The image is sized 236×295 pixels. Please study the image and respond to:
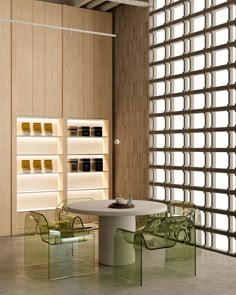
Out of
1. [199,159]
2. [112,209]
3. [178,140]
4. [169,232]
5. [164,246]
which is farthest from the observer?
[178,140]

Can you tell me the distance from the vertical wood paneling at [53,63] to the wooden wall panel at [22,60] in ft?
1.09

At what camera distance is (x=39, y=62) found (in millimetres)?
9289

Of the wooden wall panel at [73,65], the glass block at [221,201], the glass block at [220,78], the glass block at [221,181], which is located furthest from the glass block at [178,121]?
the wooden wall panel at [73,65]

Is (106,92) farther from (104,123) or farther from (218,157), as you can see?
(218,157)

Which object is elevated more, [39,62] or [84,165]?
[39,62]

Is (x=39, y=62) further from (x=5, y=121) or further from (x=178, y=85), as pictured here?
(x=178, y=85)

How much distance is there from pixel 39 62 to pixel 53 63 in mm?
285

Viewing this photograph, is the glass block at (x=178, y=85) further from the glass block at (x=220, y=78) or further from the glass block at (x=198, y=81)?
the glass block at (x=220, y=78)

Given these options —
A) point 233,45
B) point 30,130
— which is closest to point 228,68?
point 233,45

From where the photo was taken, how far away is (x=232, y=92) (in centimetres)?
724

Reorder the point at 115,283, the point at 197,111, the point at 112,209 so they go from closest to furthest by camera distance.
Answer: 1. the point at 115,283
2. the point at 112,209
3. the point at 197,111

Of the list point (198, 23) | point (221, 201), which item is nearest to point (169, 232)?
point (221, 201)

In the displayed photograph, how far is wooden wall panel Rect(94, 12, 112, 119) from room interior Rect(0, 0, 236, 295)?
2 centimetres

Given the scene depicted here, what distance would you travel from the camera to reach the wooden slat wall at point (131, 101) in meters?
9.26
